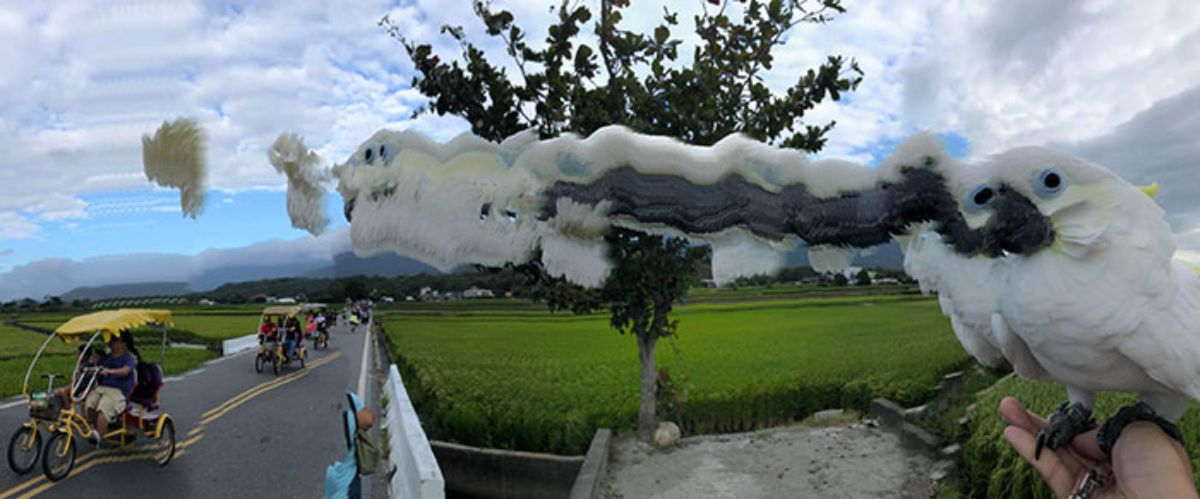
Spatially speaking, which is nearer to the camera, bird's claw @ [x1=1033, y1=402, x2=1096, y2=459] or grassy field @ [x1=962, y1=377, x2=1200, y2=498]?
bird's claw @ [x1=1033, y1=402, x2=1096, y2=459]

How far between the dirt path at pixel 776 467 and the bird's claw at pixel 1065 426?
14.5ft

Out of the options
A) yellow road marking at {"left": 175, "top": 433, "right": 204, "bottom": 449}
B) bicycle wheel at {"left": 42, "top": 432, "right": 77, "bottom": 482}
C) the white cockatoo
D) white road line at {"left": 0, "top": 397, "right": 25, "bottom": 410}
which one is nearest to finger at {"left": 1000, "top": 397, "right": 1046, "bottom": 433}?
the white cockatoo

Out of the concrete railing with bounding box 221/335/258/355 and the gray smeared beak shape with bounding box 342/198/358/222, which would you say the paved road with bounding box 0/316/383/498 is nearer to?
the gray smeared beak shape with bounding box 342/198/358/222

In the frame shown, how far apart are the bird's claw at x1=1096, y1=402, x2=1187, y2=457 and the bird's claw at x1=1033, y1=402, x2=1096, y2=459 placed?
2.6 inches

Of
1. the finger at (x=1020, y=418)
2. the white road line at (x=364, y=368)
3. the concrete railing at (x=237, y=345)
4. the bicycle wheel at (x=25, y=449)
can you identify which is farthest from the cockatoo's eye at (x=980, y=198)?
the concrete railing at (x=237, y=345)

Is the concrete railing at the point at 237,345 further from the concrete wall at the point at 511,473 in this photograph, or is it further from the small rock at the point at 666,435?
the small rock at the point at 666,435

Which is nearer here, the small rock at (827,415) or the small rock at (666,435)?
the small rock at (666,435)

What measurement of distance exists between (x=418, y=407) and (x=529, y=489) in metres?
4.98

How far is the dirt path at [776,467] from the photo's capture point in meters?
6.09

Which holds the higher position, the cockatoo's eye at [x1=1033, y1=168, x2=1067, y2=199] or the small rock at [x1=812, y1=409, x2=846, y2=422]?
the cockatoo's eye at [x1=1033, y1=168, x2=1067, y2=199]

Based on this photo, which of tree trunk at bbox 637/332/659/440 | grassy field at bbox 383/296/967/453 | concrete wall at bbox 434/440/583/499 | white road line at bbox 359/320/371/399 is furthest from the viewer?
white road line at bbox 359/320/371/399

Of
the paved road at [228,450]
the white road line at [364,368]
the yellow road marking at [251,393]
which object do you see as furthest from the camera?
the white road line at [364,368]

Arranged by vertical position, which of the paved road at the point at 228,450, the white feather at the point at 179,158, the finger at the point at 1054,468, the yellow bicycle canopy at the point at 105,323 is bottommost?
the paved road at the point at 228,450

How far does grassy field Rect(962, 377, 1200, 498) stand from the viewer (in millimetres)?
4332
